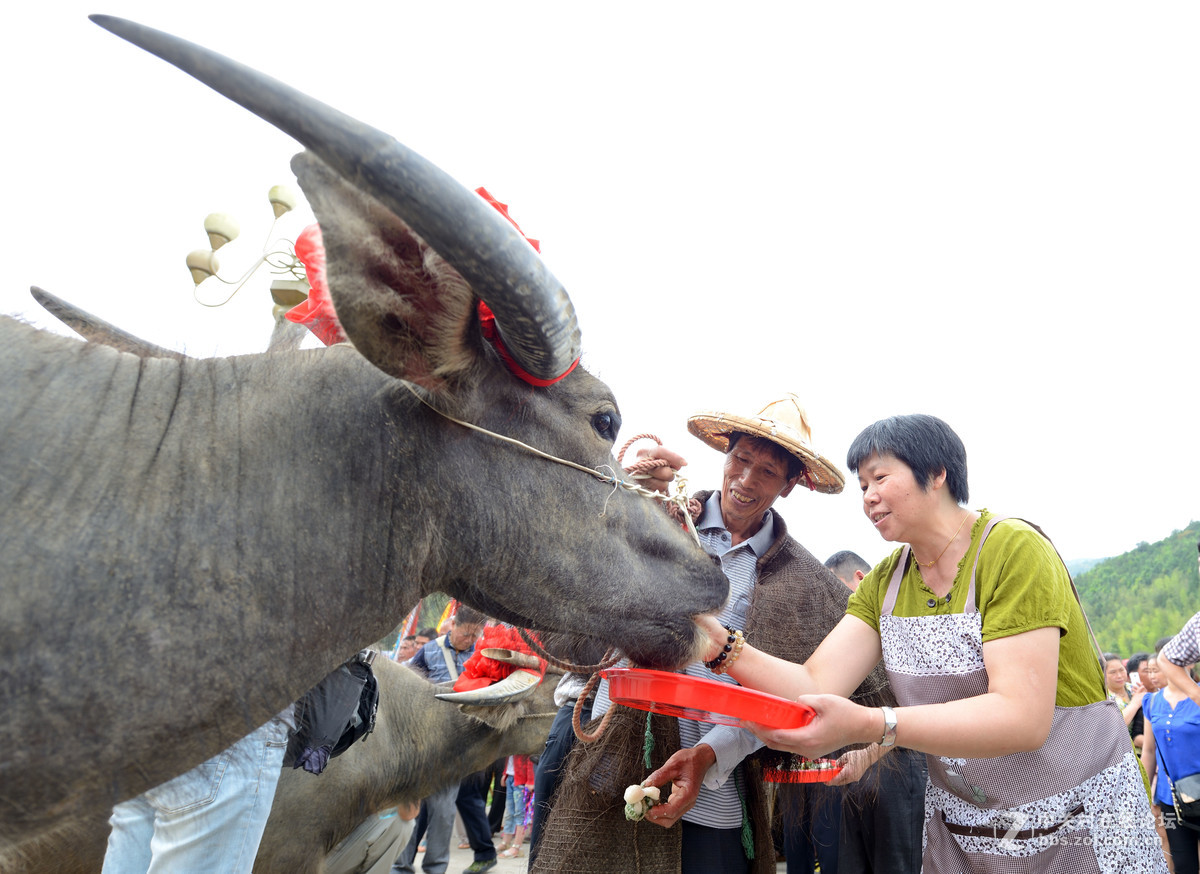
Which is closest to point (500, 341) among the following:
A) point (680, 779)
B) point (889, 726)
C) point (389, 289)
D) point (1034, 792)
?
point (389, 289)

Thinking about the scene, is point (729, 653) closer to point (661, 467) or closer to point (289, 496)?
point (661, 467)

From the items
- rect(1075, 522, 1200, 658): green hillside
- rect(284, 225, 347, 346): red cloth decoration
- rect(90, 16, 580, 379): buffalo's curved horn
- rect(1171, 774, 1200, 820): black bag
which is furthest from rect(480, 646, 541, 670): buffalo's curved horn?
rect(1075, 522, 1200, 658): green hillside

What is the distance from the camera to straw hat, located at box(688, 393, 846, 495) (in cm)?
352

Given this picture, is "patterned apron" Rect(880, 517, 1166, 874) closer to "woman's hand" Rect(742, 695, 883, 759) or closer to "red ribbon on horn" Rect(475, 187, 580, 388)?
"woman's hand" Rect(742, 695, 883, 759)

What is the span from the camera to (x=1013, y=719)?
224cm

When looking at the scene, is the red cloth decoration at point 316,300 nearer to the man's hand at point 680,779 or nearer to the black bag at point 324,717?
the black bag at point 324,717

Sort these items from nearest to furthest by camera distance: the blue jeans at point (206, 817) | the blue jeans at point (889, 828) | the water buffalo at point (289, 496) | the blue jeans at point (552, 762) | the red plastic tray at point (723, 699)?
the water buffalo at point (289, 496) → the red plastic tray at point (723, 699) → the blue jeans at point (206, 817) → the blue jeans at point (552, 762) → the blue jeans at point (889, 828)

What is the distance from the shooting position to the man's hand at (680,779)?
2.93 meters

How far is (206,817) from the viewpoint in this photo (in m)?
2.56

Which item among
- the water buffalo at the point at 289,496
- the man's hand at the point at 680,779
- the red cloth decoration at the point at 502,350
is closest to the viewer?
the water buffalo at the point at 289,496

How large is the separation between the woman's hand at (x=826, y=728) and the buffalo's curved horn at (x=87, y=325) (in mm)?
2002

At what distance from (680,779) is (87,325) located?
2487mm

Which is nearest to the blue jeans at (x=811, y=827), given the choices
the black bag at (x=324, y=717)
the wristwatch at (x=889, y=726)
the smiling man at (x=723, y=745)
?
the smiling man at (x=723, y=745)

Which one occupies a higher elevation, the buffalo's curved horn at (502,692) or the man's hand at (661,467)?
the man's hand at (661,467)
